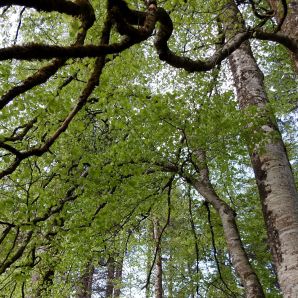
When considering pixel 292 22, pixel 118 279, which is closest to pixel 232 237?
pixel 292 22

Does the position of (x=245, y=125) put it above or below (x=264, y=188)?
above

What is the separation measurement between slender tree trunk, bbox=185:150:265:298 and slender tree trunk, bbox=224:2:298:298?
109cm

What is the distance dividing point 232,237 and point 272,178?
1.59 metres

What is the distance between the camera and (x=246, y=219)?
30.7ft

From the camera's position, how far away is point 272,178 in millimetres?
4367

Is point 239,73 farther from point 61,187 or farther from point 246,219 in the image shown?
point 246,219

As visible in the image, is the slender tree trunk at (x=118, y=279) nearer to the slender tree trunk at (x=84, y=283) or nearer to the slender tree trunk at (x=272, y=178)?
the slender tree trunk at (x=84, y=283)

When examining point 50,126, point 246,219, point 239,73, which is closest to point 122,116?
point 50,126

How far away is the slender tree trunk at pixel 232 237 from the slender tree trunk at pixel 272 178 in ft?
3.57

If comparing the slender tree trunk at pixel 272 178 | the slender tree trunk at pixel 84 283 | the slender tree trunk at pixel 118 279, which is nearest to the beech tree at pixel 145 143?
the slender tree trunk at pixel 272 178

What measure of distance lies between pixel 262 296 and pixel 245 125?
2.34 meters

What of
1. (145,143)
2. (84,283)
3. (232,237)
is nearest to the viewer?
(145,143)

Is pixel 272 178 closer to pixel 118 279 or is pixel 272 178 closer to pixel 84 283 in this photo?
pixel 84 283

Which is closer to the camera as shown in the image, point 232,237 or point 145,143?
point 145,143
